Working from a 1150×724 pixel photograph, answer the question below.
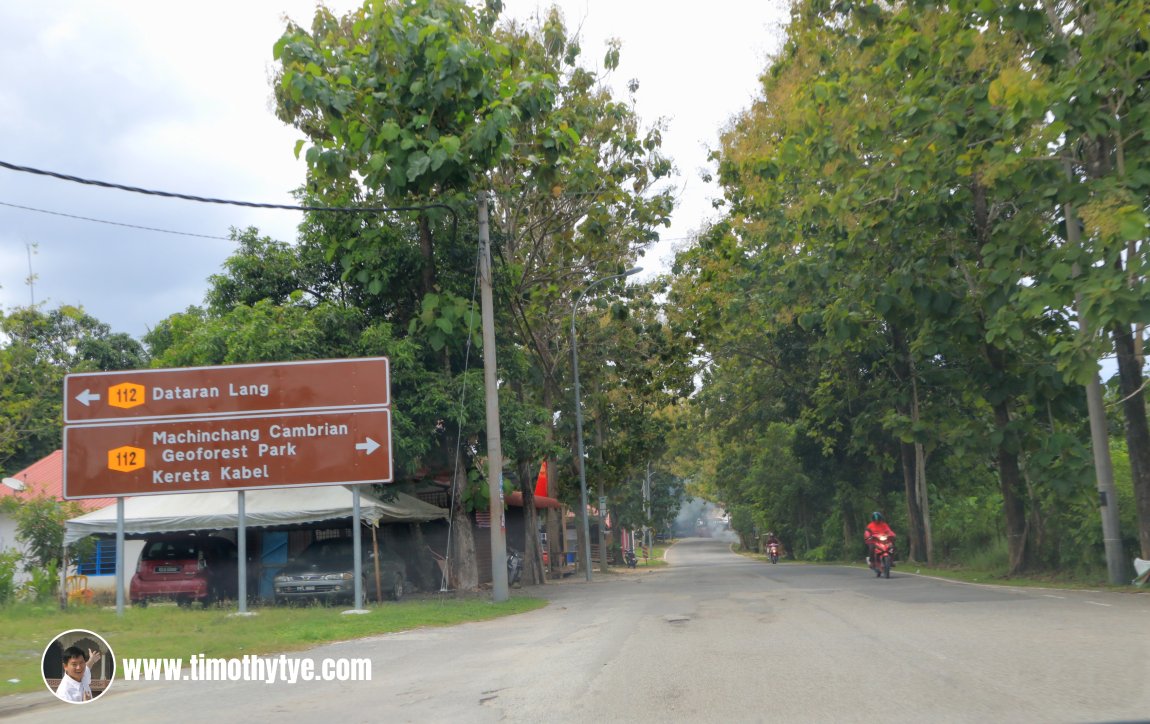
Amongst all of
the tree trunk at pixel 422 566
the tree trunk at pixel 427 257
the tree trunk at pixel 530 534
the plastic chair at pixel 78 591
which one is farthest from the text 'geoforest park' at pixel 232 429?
the tree trunk at pixel 530 534

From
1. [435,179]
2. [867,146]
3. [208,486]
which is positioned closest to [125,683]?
[208,486]

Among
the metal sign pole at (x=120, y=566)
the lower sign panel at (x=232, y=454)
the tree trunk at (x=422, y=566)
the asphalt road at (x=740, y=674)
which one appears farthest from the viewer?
the tree trunk at (x=422, y=566)

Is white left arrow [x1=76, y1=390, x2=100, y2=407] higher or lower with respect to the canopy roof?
higher

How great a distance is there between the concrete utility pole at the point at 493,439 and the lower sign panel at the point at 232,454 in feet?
8.97

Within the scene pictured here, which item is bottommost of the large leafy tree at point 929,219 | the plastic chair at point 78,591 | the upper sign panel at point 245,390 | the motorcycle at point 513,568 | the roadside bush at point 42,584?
the motorcycle at point 513,568

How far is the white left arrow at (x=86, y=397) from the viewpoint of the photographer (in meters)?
17.8

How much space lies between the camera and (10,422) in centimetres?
2861

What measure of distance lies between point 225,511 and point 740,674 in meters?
16.2

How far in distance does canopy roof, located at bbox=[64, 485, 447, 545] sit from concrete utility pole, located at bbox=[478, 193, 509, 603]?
3122 millimetres

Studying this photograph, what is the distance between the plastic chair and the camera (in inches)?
846

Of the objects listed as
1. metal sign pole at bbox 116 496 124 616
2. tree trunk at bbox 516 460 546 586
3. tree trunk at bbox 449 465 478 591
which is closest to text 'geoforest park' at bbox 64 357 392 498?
metal sign pole at bbox 116 496 124 616

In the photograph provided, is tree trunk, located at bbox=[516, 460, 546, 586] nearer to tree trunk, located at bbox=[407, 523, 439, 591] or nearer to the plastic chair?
tree trunk, located at bbox=[407, 523, 439, 591]

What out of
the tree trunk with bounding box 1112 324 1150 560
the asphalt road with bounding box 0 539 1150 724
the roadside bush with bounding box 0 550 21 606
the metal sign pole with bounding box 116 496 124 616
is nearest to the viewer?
the asphalt road with bounding box 0 539 1150 724

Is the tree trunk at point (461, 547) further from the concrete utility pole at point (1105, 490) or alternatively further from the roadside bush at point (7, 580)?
the concrete utility pole at point (1105, 490)
